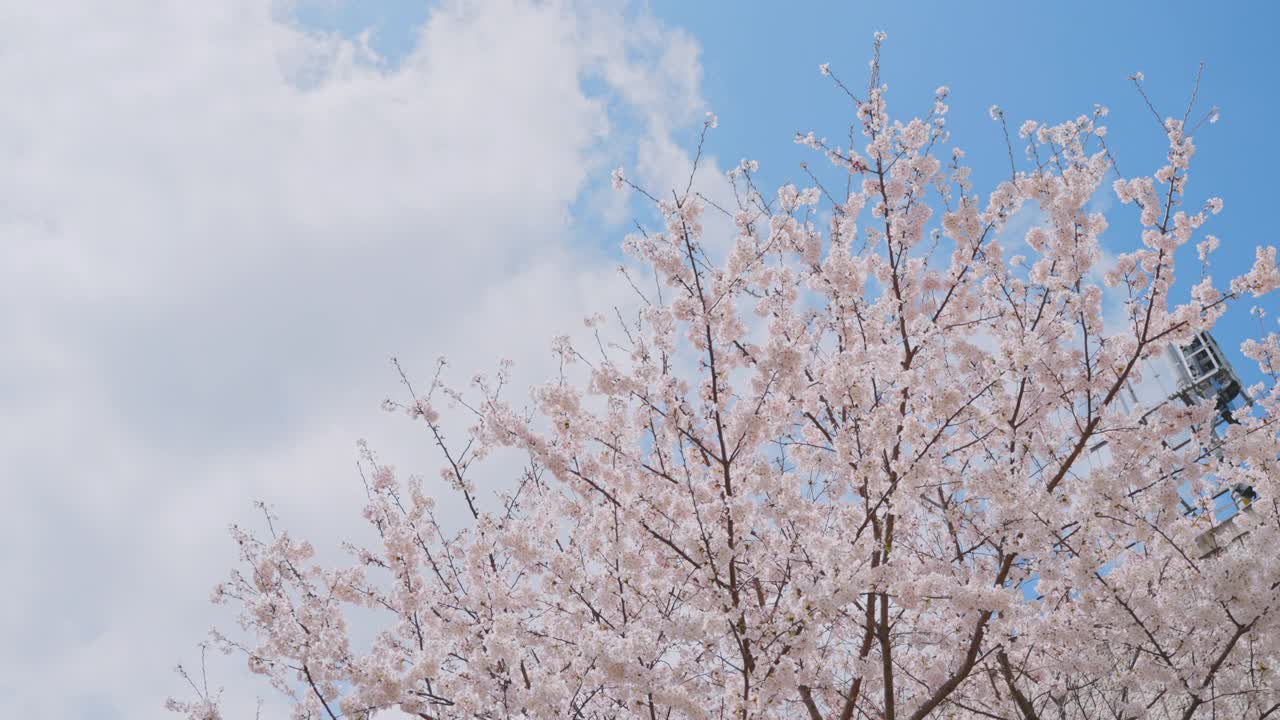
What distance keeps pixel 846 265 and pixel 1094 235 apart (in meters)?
2.15

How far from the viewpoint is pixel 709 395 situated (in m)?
6.12

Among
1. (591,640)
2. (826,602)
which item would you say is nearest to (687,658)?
(591,640)

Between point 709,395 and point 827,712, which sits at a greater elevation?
point 709,395

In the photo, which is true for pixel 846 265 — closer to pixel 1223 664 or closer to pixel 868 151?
pixel 868 151

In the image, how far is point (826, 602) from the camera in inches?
195

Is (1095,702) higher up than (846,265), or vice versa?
(846,265)

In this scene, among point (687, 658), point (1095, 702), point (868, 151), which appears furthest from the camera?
point (1095, 702)

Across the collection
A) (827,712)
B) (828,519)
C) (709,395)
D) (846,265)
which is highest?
(846,265)

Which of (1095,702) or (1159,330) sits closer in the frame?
(1159,330)

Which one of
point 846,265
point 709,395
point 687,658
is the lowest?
point 687,658

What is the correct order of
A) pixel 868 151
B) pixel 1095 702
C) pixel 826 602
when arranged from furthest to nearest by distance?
pixel 1095 702 → pixel 868 151 → pixel 826 602

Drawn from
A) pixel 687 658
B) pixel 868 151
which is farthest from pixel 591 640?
pixel 868 151

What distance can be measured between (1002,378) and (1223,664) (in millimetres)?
2705

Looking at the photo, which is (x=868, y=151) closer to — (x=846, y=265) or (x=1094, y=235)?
(x=846, y=265)
